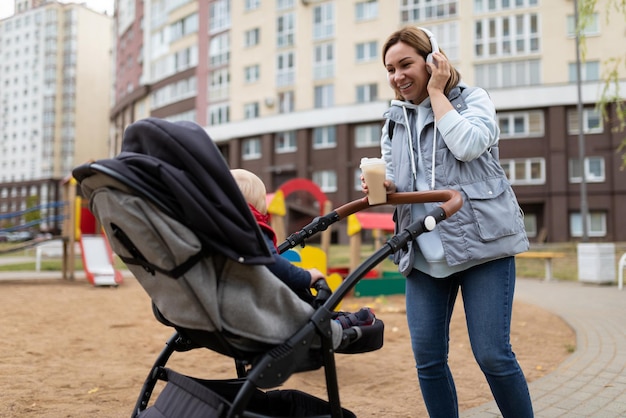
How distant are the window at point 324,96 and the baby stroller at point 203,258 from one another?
31747mm

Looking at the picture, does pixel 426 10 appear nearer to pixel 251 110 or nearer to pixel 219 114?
pixel 251 110

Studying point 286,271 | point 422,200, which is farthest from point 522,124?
point 286,271

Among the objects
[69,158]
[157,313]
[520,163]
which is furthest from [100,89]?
[157,313]

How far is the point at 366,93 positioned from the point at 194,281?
3135cm

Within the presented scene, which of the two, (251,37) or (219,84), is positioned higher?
(251,37)

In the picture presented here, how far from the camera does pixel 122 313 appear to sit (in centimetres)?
786

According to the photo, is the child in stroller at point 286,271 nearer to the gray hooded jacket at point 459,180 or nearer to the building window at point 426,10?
the gray hooded jacket at point 459,180

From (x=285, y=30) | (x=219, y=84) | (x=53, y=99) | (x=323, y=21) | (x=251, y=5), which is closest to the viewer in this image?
(x=323, y=21)

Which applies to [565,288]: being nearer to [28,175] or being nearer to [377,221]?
[377,221]

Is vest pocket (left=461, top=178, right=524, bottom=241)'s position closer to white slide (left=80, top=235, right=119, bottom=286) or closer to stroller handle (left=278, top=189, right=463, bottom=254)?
stroller handle (left=278, top=189, right=463, bottom=254)

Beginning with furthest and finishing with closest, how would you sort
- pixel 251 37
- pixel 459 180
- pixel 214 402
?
pixel 251 37, pixel 459 180, pixel 214 402

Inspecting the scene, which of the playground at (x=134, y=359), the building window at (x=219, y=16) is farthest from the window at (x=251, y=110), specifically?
the playground at (x=134, y=359)

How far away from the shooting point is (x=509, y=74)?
30.0m

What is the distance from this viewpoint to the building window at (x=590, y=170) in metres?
29.2
